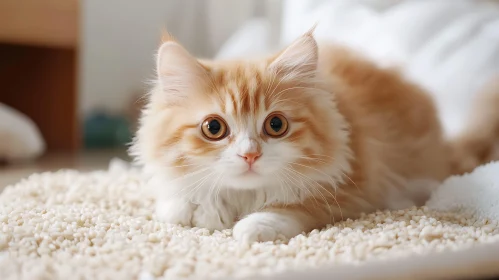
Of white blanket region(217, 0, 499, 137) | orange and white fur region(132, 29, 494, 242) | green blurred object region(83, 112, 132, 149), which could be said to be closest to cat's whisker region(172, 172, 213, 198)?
orange and white fur region(132, 29, 494, 242)

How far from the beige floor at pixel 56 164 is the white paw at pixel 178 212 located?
100cm

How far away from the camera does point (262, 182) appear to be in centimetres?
127

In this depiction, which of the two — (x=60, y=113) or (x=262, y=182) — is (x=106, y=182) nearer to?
(x=262, y=182)

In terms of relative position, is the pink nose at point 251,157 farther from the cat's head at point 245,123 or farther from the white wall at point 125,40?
the white wall at point 125,40

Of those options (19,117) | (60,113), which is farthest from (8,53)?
(19,117)

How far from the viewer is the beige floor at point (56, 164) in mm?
2471

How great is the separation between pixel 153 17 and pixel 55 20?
48.9 inches

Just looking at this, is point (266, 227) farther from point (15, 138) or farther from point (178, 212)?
point (15, 138)

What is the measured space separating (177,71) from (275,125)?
0.29m

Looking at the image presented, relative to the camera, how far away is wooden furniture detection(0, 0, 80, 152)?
311cm

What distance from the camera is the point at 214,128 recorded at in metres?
1.26

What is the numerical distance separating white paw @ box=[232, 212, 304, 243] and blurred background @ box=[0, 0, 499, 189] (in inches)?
21.1

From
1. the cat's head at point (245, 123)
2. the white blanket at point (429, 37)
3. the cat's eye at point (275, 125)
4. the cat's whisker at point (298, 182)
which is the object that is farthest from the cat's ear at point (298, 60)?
the white blanket at point (429, 37)

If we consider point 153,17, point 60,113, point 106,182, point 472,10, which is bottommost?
point 106,182
